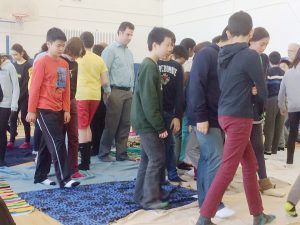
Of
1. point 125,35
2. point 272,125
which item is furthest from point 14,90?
point 272,125

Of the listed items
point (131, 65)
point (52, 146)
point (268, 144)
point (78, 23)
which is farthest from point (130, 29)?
point (78, 23)

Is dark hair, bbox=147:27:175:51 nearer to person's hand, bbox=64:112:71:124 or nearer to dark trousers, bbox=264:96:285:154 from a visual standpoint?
person's hand, bbox=64:112:71:124

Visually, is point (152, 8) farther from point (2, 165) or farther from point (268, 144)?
point (2, 165)

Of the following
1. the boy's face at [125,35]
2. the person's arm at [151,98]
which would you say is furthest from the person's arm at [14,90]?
the person's arm at [151,98]

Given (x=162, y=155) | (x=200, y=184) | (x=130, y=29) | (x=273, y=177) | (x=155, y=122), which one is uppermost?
(x=130, y=29)

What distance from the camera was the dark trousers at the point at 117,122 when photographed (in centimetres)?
444

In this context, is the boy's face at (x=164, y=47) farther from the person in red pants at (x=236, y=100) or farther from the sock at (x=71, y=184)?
the sock at (x=71, y=184)

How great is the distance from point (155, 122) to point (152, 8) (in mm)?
8333

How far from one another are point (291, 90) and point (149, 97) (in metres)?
2.17

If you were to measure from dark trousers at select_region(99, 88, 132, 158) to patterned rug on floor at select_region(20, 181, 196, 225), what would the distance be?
1.03 m

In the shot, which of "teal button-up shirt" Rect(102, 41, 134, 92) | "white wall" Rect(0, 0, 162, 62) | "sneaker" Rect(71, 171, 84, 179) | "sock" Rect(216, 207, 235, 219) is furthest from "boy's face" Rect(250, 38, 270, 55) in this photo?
"white wall" Rect(0, 0, 162, 62)

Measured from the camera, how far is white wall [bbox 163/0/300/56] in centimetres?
716

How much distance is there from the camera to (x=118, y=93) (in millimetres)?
4457

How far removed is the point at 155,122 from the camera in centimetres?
271
